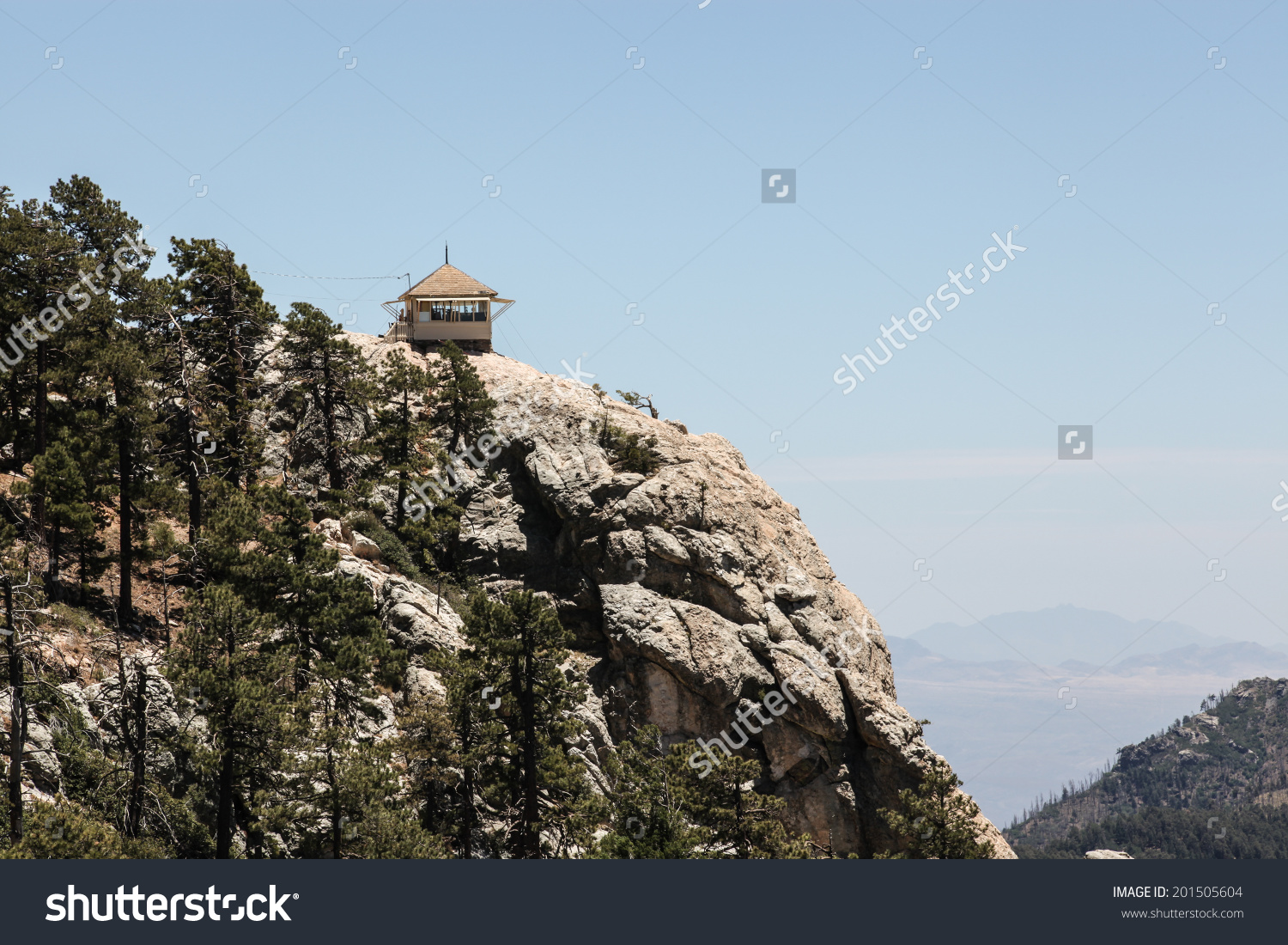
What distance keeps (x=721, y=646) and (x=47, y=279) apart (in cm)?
3742

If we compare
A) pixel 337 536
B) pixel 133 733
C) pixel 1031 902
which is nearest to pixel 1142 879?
pixel 1031 902

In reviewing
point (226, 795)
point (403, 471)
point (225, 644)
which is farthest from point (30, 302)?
point (226, 795)

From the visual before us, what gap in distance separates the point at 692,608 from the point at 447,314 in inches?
1283

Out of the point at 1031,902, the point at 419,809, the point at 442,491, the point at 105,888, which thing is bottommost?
the point at 1031,902

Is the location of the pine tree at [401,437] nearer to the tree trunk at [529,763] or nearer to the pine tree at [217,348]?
the pine tree at [217,348]

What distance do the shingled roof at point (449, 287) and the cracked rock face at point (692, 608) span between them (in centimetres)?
1024

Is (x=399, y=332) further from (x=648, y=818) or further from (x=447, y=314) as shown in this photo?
(x=648, y=818)

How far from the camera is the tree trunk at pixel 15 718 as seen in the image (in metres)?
26.5

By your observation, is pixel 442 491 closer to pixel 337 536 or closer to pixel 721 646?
pixel 337 536

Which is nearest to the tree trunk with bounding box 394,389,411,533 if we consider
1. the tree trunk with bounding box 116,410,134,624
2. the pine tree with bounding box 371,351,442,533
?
the pine tree with bounding box 371,351,442,533

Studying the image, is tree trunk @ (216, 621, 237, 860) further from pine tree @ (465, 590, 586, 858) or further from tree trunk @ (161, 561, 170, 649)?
tree trunk @ (161, 561, 170, 649)

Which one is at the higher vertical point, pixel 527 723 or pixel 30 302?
pixel 30 302

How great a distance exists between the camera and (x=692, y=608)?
5881 centimetres

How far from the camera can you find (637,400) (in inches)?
2940
